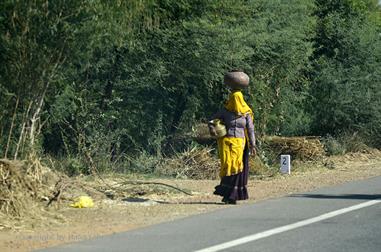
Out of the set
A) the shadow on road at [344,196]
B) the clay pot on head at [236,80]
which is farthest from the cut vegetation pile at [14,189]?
the shadow on road at [344,196]

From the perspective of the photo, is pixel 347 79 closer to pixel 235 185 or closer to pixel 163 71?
pixel 163 71

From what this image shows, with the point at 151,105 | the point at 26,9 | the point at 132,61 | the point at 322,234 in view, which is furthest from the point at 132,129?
the point at 322,234

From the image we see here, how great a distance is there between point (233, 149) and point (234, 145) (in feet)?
0.22

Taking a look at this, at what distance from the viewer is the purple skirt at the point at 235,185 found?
43.5ft

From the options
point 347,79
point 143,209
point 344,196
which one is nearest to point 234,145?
point 143,209

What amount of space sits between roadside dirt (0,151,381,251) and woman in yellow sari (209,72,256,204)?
354 millimetres

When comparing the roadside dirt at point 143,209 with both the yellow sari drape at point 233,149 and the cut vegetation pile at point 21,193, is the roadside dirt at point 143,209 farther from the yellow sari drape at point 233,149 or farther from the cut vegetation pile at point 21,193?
the yellow sari drape at point 233,149

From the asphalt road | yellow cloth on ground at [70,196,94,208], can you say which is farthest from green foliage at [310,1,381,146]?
yellow cloth on ground at [70,196,94,208]

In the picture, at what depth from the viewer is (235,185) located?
1327 cm

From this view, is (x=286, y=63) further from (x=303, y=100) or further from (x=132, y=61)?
→ (x=132, y=61)

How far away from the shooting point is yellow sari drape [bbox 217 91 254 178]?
1312 cm

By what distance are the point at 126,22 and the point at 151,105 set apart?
35.1 ft

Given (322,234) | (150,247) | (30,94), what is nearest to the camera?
(150,247)

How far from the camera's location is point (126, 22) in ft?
44.8
